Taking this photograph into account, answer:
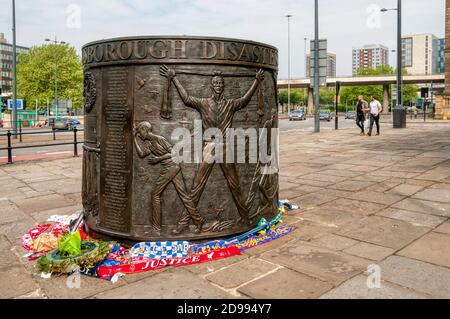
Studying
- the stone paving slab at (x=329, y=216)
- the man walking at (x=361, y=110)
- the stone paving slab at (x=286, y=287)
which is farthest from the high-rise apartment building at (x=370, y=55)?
the stone paving slab at (x=286, y=287)

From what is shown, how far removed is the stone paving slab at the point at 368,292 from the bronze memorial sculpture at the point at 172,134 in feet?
4.76

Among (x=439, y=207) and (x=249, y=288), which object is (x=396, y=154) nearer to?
(x=439, y=207)

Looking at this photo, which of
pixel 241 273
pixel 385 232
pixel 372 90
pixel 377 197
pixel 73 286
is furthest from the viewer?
pixel 372 90

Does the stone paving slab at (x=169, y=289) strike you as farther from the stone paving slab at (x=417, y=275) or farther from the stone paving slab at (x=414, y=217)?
the stone paving slab at (x=414, y=217)

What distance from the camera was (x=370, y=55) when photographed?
7318 inches

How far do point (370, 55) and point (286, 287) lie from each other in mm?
199738

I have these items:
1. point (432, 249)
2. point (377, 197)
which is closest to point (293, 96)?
point (377, 197)

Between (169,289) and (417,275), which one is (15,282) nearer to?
(169,289)

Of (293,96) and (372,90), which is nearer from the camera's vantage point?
(372,90)

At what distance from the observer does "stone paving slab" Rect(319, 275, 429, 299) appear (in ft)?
10.1

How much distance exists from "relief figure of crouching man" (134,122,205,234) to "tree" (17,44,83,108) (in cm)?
6132

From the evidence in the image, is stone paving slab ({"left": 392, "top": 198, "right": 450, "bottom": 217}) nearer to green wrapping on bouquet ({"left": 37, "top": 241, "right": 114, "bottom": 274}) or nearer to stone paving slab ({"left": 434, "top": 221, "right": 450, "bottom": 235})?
stone paving slab ({"left": 434, "top": 221, "right": 450, "bottom": 235})

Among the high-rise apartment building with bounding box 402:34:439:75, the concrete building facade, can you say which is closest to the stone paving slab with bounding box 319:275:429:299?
the concrete building facade

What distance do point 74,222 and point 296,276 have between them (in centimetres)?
290
